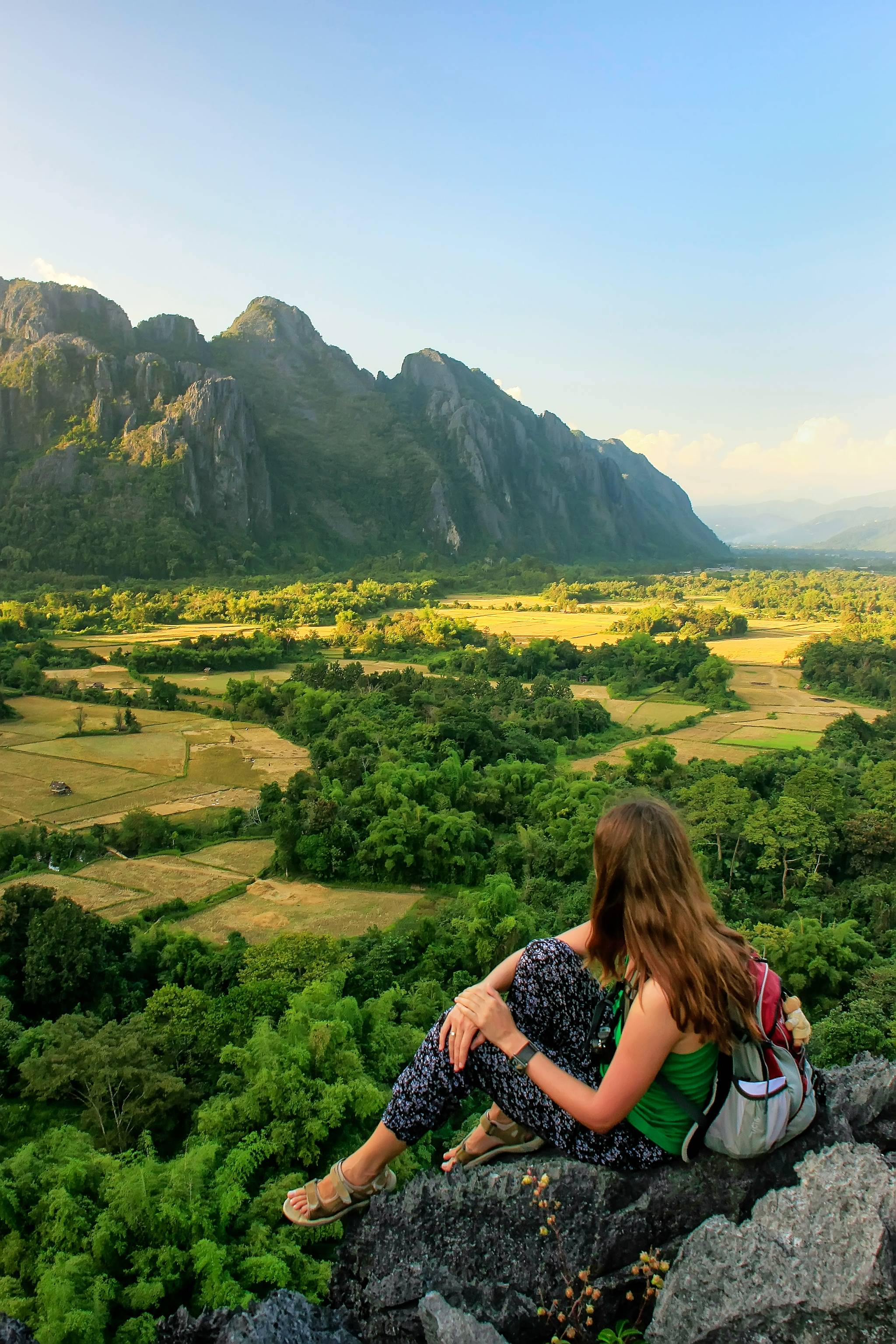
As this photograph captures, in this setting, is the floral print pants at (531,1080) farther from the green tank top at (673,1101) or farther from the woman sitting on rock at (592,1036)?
the green tank top at (673,1101)

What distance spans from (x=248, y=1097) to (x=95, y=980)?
533 cm

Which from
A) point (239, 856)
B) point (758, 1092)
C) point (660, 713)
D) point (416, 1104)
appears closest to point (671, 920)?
point (758, 1092)

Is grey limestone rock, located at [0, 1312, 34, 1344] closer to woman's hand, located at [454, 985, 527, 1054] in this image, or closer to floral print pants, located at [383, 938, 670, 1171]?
floral print pants, located at [383, 938, 670, 1171]

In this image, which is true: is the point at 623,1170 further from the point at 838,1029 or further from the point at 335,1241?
the point at 838,1029

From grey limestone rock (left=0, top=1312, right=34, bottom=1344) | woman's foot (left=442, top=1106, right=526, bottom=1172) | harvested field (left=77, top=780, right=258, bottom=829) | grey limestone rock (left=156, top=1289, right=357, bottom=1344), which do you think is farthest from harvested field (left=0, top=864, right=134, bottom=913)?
woman's foot (left=442, top=1106, right=526, bottom=1172)

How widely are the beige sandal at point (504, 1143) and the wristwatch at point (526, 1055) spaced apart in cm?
77

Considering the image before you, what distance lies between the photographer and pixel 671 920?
3.02 meters

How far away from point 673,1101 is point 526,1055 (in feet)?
1.95

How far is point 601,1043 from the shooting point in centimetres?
363

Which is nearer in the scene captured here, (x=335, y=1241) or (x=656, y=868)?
(x=656, y=868)

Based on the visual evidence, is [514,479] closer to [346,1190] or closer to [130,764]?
[130,764]

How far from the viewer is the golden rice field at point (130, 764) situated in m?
21.8

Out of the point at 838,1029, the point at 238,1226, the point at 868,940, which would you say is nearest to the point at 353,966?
the point at 238,1226

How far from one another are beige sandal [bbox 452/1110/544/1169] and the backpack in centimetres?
83
